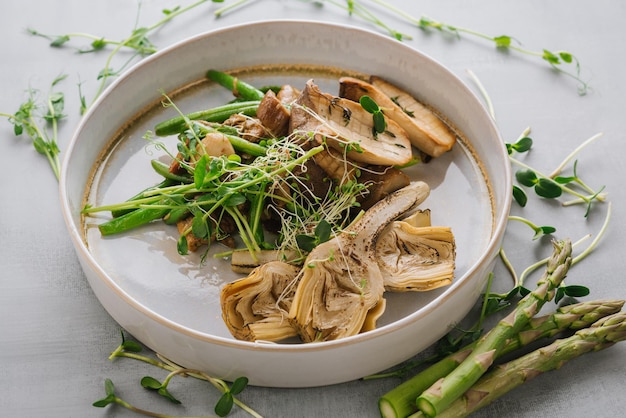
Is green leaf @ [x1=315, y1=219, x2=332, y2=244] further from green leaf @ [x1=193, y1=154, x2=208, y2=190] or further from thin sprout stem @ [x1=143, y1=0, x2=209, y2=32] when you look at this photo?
thin sprout stem @ [x1=143, y1=0, x2=209, y2=32]

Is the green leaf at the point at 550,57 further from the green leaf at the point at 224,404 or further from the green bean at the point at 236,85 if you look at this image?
the green leaf at the point at 224,404

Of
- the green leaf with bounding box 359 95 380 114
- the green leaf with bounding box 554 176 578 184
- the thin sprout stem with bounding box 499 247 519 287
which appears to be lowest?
the thin sprout stem with bounding box 499 247 519 287

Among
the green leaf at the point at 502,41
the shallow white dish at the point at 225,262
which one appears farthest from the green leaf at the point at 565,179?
the green leaf at the point at 502,41

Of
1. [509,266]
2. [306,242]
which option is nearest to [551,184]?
[509,266]

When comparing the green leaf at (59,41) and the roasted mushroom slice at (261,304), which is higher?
the green leaf at (59,41)

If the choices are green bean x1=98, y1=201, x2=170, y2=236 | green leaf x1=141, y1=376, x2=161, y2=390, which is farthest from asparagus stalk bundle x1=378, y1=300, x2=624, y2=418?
green bean x1=98, y1=201, x2=170, y2=236

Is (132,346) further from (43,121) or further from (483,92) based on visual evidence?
(483,92)

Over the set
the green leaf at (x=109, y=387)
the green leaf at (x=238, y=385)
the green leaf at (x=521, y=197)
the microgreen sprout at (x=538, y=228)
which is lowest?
the green leaf at (x=109, y=387)

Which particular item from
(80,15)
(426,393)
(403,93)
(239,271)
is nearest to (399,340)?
(426,393)
